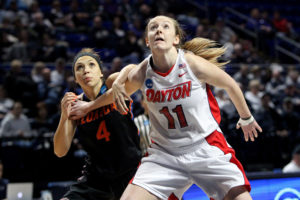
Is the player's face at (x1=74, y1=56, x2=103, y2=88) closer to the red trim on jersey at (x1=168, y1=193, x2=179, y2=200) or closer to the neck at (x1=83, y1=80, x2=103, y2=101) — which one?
the neck at (x1=83, y1=80, x2=103, y2=101)

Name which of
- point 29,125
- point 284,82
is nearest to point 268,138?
point 284,82

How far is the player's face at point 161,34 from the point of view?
2.98 m

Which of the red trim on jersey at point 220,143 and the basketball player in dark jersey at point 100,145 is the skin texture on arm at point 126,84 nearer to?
the basketball player in dark jersey at point 100,145

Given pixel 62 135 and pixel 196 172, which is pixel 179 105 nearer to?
pixel 196 172

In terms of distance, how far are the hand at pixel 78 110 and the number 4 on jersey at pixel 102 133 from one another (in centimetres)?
16

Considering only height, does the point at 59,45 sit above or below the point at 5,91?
above

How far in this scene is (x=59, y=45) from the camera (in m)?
9.11

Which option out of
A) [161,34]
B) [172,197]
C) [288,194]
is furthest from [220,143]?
[288,194]

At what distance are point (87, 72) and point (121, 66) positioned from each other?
5.00m

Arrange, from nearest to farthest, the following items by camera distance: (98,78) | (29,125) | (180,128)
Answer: (180,128) < (98,78) < (29,125)

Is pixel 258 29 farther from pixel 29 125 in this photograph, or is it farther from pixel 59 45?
pixel 29 125

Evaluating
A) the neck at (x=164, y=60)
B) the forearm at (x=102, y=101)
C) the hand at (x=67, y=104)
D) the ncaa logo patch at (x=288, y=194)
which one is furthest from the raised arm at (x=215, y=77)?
the ncaa logo patch at (x=288, y=194)

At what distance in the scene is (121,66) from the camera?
28.1 ft

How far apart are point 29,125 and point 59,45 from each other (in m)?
2.58
